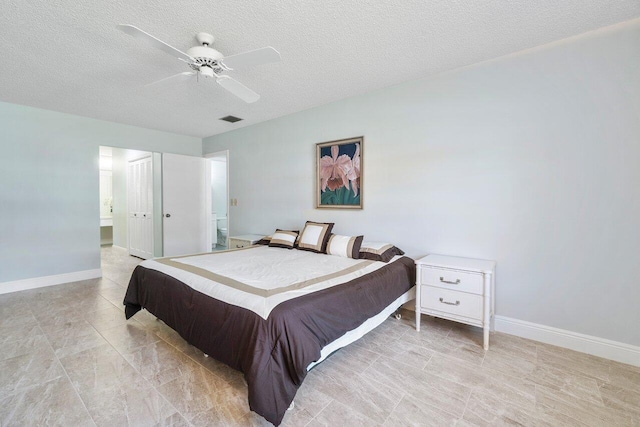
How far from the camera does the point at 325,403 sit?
1.59m

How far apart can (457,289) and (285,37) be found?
2.44 meters

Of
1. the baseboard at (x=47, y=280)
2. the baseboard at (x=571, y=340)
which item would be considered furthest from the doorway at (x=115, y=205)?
the baseboard at (x=571, y=340)

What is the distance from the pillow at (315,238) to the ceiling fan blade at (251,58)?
6.26 feet

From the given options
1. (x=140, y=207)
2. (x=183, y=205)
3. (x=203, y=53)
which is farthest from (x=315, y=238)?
(x=140, y=207)

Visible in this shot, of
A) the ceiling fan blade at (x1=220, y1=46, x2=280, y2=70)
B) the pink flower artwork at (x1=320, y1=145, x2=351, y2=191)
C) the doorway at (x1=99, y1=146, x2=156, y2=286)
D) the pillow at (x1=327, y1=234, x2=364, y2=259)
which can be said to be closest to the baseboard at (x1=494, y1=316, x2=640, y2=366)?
the pillow at (x1=327, y1=234, x2=364, y2=259)

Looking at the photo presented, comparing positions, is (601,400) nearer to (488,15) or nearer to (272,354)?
(272,354)

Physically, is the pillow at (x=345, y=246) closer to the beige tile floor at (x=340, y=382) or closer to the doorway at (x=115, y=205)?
the beige tile floor at (x=340, y=382)

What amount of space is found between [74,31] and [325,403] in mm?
3108

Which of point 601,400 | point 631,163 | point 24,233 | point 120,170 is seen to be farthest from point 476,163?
point 120,170

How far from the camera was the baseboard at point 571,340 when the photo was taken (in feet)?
6.49

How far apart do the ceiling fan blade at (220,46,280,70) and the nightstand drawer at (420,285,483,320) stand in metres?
2.21

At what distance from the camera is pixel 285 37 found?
6.84ft

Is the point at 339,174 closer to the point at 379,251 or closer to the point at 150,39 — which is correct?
the point at 379,251

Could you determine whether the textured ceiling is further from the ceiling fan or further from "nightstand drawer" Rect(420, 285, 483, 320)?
"nightstand drawer" Rect(420, 285, 483, 320)
